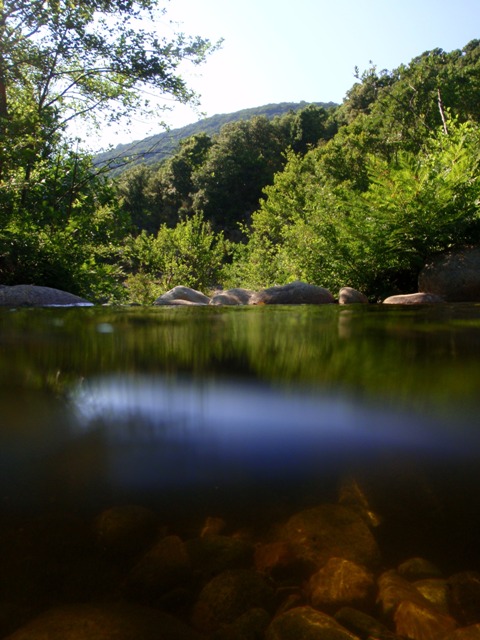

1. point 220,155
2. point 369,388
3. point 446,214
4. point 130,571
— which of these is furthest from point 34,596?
point 220,155

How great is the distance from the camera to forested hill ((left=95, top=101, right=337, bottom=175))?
11.1m

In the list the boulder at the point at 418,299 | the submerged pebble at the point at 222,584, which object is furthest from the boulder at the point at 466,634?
the boulder at the point at 418,299

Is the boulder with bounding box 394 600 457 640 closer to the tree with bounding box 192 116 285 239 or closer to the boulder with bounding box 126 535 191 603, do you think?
the boulder with bounding box 126 535 191 603

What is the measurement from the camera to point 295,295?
9.73m

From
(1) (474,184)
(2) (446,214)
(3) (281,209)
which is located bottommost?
(2) (446,214)

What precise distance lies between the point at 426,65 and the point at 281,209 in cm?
1156

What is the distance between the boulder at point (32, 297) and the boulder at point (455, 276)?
7.17m

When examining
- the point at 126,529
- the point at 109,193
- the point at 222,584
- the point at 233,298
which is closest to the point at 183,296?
the point at 233,298

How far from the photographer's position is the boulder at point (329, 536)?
2.07ft

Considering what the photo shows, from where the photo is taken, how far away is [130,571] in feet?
1.88

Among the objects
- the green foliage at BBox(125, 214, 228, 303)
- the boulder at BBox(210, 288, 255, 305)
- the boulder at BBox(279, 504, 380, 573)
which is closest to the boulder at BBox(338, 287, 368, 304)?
the boulder at BBox(210, 288, 255, 305)

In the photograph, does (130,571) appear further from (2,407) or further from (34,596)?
(2,407)

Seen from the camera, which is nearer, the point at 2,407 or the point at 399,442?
the point at 399,442

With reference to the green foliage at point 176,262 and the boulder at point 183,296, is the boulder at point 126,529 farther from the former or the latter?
the green foliage at point 176,262
